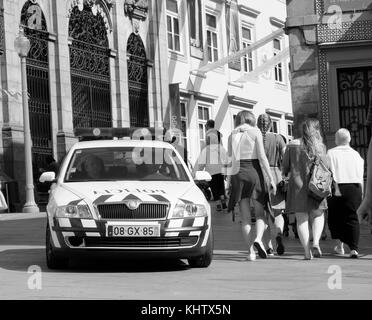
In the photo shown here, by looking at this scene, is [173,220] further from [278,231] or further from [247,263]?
[278,231]

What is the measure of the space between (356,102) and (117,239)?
1154cm

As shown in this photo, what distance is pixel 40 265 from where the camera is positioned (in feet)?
41.5

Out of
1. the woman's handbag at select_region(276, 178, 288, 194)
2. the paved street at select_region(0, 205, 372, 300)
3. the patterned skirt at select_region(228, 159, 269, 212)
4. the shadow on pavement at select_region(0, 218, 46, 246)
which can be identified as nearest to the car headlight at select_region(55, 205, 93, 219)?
the paved street at select_region(0, 205, 372, 300)

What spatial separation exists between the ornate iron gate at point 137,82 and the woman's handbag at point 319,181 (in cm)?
2387

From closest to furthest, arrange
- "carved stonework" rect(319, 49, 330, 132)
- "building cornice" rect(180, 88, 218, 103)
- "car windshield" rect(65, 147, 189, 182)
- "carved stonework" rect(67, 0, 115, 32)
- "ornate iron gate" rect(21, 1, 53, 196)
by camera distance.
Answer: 1. "car windshield" rect(65, 147, 189, 182)
2. "carved stonework" rect(319, 49, 330, 132)
3. "ornate iron gate" rect(21, 1, 53, 196)
4. "carved stonework" rect(67, 0, 115, 32)
5. "building cornice" rect(180, 88, 218, 103)

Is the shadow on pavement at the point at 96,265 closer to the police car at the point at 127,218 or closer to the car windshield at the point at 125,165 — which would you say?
the police car at the point at 127,218

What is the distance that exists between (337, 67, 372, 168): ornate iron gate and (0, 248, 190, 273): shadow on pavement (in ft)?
31.0

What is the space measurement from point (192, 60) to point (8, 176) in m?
14.5

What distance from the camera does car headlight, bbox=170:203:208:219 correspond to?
11.8 metres

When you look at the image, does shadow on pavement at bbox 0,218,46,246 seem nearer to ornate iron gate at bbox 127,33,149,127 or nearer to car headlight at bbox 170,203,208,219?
car headlight at bbox 170,203,208,219

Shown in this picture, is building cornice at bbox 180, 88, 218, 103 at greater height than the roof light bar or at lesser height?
greater

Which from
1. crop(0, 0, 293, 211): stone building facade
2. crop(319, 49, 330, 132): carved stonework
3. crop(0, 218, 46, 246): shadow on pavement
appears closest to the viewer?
crop(0, 218, 46, 246): shadow on pavement
